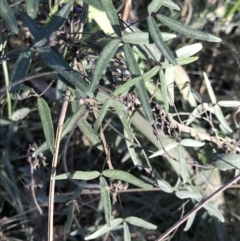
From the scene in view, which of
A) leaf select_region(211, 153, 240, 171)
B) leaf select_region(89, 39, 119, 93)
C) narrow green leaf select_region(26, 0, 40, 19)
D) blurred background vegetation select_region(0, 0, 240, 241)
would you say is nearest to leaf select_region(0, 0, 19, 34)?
narrow green leaf select_region(26, 0, 40, 19)

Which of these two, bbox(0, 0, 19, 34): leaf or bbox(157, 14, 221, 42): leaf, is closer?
bbox(0, 0, 19, 34): leaf

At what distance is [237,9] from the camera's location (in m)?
1.39

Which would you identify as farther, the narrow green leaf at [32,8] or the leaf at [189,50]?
the leaf at [189,50]

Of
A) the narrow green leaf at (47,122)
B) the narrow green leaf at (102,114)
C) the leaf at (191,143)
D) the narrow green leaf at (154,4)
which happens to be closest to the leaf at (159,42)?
the narrow green leaf at (154,4)

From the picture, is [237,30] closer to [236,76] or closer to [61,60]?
[236,76]

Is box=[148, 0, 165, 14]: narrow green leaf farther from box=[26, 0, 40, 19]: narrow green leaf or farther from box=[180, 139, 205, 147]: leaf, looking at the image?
box=[180, 139, 205, 147]: leaf

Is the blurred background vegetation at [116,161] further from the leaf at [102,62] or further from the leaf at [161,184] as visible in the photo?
the leaf at [102,62]

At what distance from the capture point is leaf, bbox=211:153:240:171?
3.57ft

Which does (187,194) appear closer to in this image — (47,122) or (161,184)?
(161,184)

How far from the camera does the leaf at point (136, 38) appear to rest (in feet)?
2.51

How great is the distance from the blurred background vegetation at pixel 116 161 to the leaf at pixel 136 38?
39 cm

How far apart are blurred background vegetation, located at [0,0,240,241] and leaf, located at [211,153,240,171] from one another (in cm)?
5

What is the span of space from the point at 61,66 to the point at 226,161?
1.72ft

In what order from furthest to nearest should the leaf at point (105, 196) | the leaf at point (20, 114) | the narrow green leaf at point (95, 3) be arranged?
the leaf at point (20, 114) → the leaf at point (105, 196) → the narrow green leaf at point (95, 3)
